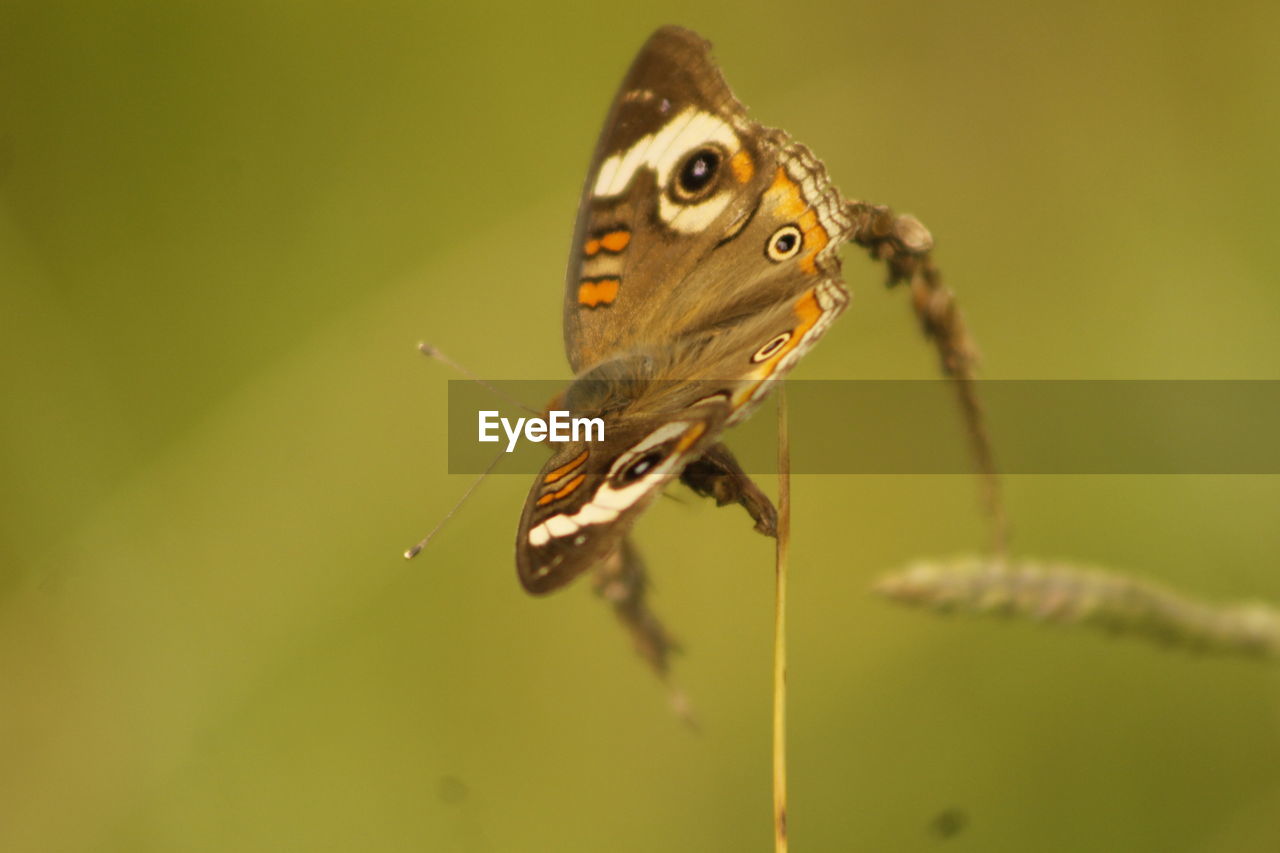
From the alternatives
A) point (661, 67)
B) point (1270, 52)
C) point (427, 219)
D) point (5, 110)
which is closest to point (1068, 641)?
point (661, 67)

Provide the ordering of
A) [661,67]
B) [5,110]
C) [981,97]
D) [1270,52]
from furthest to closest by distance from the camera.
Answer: [981,97], [1270,52], [5,110], [661,67]

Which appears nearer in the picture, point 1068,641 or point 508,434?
point 508,434

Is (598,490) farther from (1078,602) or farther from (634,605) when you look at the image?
(1078,602)

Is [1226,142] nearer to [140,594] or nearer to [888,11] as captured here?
[888,11]

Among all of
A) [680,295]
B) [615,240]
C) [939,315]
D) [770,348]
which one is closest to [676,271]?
[680,295]

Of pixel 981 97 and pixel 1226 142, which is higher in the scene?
pixel 981 97

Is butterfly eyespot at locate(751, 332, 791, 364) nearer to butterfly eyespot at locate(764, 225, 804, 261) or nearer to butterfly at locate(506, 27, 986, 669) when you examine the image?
butterfly at locate(506, 27, 986, 669)
